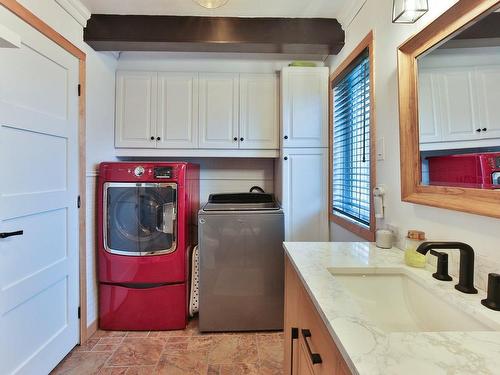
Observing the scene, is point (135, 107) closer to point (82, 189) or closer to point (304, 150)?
point (82, 189)

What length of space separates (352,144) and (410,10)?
0.97 meters

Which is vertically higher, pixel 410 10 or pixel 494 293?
pixel 410 10

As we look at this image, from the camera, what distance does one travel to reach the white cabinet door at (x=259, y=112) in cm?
245

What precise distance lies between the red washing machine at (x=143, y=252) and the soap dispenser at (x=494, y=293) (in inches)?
71.4

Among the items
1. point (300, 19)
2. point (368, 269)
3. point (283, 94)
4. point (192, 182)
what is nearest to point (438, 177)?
point (368, 269)

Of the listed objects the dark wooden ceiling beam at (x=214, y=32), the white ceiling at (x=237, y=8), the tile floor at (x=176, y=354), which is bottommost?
the tile floor at (x=176, y=354)

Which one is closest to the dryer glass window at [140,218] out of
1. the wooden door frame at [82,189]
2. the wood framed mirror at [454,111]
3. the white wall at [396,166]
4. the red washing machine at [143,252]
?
the red washing machine at [143,252]

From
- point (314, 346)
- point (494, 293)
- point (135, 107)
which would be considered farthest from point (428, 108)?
point (135, 107)

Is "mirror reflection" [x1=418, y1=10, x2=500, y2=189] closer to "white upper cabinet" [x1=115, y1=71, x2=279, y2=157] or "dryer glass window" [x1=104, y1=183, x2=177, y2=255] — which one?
"white upper cabinet" [x1=115, y1=71, x2=279, y2=157]

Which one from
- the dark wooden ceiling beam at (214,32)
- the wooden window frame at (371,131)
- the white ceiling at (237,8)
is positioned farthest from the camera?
the dark wooden ceiling beam at (214,32)

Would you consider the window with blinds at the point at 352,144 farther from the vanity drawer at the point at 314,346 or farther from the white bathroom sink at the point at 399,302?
the vanity drawer at the point at 314,346

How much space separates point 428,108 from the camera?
109 centimetres

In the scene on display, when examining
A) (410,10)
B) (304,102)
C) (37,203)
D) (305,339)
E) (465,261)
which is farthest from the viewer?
(304,102)

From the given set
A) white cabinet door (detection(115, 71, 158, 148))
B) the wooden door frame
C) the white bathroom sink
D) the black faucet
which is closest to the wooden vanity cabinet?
the white bathroom sink
